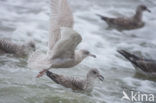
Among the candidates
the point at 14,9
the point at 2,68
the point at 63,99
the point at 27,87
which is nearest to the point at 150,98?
the point at 63,99

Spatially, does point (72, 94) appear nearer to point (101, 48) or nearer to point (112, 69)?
point (112, 69)

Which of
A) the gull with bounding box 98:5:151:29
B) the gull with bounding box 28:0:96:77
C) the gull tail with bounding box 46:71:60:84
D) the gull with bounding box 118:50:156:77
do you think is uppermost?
the gull with bounding box 28:0:96:77

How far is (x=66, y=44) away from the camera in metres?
5.95

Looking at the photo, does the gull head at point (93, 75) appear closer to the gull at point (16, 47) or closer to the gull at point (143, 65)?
the gull at point (143, 65)

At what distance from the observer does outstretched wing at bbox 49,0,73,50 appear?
6.27 m

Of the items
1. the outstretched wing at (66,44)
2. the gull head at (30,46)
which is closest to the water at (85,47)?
the gull head at (30,46)

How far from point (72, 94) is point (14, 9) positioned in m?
6.06

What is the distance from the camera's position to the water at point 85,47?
246 inches

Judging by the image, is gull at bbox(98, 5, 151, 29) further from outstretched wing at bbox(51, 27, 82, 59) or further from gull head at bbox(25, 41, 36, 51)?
outstretched wing at bbox(51, 27, 82, 59)

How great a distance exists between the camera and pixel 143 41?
1052cm

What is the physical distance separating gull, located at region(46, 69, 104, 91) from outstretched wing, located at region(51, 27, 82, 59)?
1.19 ft

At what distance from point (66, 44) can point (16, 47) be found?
2.44 metres

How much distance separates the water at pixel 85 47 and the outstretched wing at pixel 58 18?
844mm

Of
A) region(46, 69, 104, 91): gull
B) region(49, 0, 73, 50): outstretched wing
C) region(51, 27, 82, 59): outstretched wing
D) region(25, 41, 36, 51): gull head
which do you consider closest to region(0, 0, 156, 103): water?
region(46, 69, 104, 91): gull
